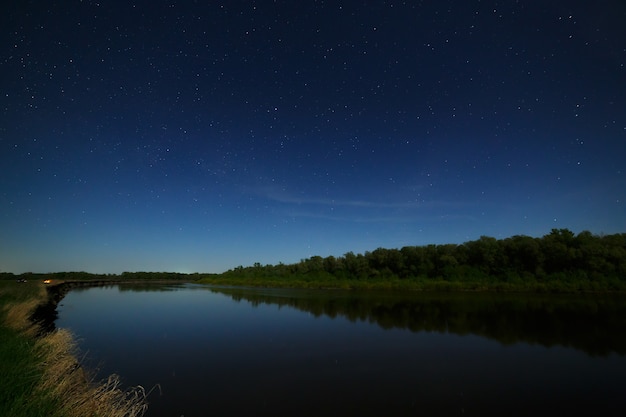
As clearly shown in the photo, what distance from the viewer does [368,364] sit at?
1402 centimetres

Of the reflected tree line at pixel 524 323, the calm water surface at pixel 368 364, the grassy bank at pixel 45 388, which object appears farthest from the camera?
the reflected tree line at pixel 524 323

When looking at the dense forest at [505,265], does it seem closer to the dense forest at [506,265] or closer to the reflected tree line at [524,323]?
the dense forest at [506,265]

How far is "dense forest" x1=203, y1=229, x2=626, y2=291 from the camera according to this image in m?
54.2

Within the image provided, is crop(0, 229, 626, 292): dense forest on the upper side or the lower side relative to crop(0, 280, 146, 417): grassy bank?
upper

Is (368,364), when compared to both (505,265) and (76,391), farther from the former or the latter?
(505,265)

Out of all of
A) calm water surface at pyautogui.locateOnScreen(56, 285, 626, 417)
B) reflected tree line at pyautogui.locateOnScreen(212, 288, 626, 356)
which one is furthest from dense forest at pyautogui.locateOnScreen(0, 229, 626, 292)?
calm water surface at pyautogui.locateOnScreen(56, 285, 626, 417)

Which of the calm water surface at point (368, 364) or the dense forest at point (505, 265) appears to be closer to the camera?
the calm water surface at point (368, 364)

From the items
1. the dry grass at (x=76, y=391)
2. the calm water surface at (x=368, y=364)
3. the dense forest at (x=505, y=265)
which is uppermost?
the dense forest at (x=505, y=265)

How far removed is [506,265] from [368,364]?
61.5 m

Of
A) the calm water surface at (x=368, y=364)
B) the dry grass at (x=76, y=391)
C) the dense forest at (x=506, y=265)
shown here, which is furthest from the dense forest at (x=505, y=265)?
the dry grass at (x=76, y=391)

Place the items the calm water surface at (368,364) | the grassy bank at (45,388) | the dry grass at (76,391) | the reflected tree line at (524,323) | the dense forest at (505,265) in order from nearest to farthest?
the grassy bank at (45,388) < the dry grass at (76,391) < the calm water surface at (368,364) < the reflected tree line at (524,323) < the dense forest at (505,265)

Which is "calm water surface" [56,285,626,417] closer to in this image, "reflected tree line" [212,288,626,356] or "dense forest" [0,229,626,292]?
"reflected tree line" [212,288,626,356]

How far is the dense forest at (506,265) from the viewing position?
54156 mm

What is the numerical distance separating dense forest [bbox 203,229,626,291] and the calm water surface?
34848 mm
